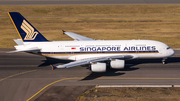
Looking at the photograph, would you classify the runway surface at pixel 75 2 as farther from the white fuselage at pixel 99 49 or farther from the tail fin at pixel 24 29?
the tail fin at pixel 24 29

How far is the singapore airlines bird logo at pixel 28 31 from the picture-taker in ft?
127

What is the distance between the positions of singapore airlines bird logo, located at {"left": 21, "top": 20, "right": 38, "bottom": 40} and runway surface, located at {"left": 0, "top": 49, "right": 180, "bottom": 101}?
251 inches

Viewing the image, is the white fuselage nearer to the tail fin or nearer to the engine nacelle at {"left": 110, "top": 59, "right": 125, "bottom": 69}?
the tail fin

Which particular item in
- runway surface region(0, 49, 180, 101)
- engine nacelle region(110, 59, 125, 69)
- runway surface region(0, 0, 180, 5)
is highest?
runway surface region(0, 0, 180, 5)

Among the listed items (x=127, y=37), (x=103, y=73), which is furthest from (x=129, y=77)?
(x=127, y=37)

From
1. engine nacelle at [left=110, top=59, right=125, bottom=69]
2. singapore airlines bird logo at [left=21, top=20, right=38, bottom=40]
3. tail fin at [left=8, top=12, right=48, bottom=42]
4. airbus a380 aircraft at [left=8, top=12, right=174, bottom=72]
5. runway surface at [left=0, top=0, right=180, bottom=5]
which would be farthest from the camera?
runway surface at [left=0, top=0, right=180, bottom=5]

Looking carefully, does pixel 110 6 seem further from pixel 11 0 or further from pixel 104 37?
pixel 11 0

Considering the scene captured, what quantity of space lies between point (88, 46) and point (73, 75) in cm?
617

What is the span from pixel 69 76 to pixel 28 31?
38.8ft

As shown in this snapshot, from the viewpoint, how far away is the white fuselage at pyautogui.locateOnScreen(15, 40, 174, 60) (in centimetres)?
3856

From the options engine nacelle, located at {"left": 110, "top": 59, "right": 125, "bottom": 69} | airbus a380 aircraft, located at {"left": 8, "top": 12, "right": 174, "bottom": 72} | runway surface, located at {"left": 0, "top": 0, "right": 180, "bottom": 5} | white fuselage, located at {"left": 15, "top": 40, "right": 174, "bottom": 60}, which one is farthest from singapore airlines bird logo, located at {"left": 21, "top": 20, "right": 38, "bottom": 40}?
runway surface, located at {"left": 0, "top": 0, "right": 180, "bottom": 5}

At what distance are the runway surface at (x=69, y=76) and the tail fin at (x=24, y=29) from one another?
6135 mm

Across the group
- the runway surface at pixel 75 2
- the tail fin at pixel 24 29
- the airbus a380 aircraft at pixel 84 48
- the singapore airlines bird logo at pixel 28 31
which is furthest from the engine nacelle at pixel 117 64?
the runway surface at pixel 75 2

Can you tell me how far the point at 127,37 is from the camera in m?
60.1
